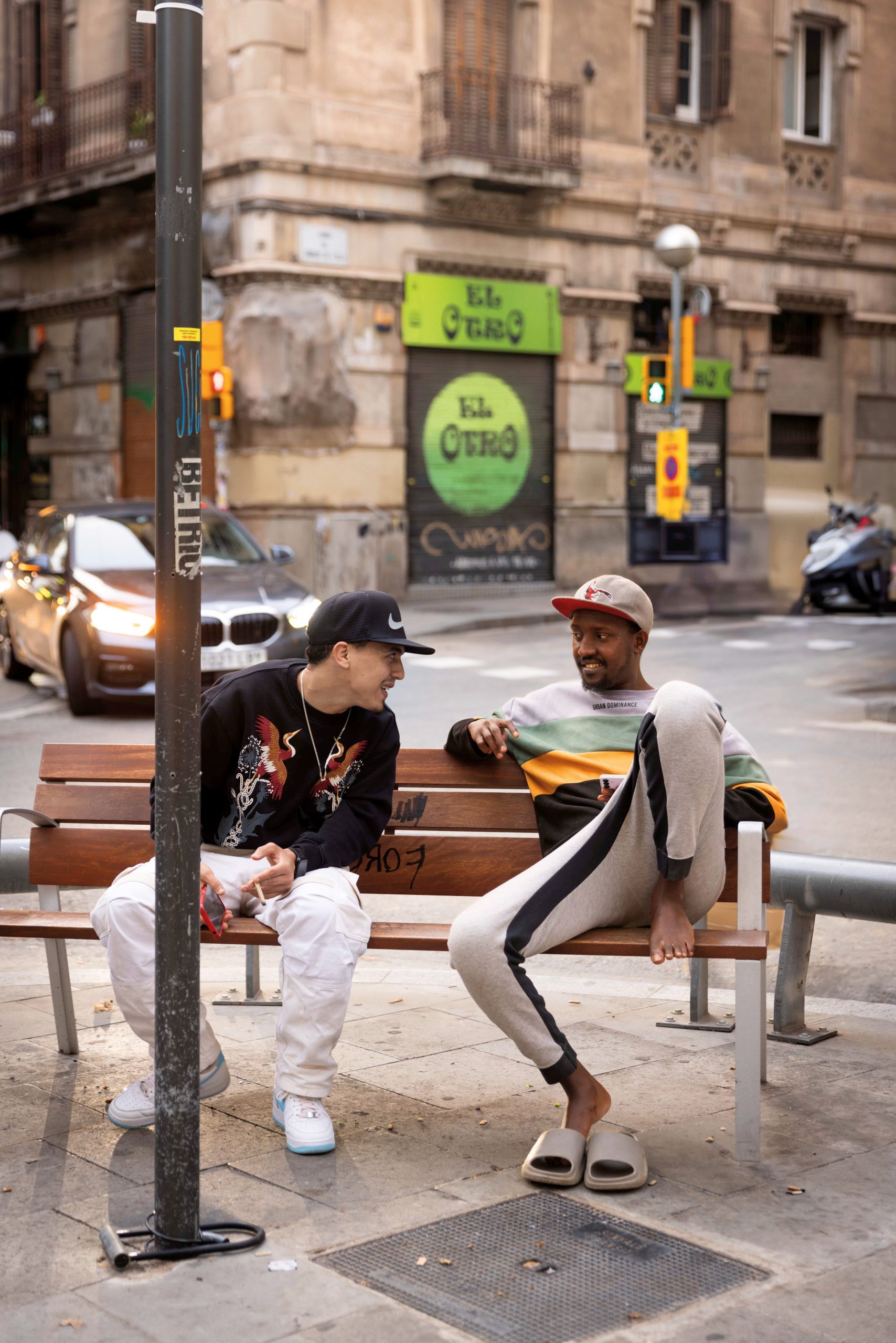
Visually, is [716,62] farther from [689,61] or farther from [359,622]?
[359,622]

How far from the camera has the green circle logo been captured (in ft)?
76.0

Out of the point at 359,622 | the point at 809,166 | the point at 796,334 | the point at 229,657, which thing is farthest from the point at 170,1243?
the point at 809,166

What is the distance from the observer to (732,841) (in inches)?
164

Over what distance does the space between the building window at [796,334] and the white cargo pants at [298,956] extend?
24512mm

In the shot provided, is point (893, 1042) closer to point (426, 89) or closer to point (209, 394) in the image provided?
point (209, 394)

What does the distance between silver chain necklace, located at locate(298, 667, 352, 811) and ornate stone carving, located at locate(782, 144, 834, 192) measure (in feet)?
80.2

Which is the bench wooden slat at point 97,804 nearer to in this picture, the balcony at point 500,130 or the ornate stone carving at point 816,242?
the balcony at point 500,130

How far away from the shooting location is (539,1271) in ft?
10.6

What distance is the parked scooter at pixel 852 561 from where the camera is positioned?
2055 cm

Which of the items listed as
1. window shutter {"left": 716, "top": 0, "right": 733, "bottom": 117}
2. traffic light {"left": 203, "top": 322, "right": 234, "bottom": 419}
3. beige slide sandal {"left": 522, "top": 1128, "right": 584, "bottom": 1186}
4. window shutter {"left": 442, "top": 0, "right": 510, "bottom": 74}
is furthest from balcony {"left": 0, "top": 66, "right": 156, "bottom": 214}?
beige slide sandal {"left": 522, "top": 1128, "right": 584, "bottom": 1186}

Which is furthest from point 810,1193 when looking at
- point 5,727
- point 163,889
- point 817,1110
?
point 5,727

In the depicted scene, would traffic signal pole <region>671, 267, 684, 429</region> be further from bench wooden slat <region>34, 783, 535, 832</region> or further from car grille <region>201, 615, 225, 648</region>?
bench wooden slat <region>34, 783, 535, 832</region>

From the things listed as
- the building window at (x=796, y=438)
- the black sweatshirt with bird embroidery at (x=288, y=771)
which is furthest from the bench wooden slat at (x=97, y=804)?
the building window at (x=796, y=438)

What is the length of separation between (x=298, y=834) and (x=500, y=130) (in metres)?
20.6
